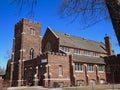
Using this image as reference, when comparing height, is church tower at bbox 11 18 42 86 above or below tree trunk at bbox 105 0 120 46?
above

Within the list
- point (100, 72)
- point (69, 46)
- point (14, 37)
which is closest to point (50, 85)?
point (69, 46)

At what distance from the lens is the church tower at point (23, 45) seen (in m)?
46.2

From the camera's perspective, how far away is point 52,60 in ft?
123

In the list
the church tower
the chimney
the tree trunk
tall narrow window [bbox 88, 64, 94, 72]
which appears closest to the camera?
the tree trunk

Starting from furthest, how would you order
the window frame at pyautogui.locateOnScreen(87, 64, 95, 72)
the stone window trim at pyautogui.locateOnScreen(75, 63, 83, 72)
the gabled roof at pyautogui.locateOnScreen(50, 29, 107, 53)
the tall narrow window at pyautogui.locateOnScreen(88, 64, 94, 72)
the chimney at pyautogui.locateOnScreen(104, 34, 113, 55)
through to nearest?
the chimney at pyautogui.locateOnScreen(104, 34, 113, 55) → the gabled roof at pyautogui.locateOnScreen(50, 29, 107, 53) → the tall narrow window at pyautogui.locateOnScreen(88, 64, 94, 72) → the window frame at pyautogui.locateOnScreen(87, 64, 95, 72) → the stone window trim at pyautogui.locateOnScreen(75, 63, 83, 72)

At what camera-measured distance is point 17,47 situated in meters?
49.2

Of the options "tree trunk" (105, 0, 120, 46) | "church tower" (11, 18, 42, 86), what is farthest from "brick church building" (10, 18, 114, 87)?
"tree trunk" (105, 0, 120, 46)

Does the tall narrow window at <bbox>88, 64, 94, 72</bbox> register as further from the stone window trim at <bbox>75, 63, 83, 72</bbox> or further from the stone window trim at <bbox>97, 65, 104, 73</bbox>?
the stone window trim at <bbox>75, 63, 83, 72</bbox>

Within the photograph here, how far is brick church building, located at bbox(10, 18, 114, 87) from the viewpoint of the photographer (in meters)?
37.9

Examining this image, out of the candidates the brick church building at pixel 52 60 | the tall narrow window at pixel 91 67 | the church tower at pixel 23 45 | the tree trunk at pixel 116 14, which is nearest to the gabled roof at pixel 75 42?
the brick church building at pixel 52 60

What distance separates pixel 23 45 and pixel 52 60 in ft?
41.3

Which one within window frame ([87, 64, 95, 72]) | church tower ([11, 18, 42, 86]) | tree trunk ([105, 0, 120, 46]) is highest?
→ church tower ([11, 18, 42, 86])

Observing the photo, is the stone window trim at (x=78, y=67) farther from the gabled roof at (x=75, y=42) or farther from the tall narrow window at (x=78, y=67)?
the gabled roof at (x=75, y=42)

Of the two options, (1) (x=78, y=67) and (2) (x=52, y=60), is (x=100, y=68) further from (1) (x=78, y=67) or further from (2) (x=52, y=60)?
(2) (x=52, y=60)
